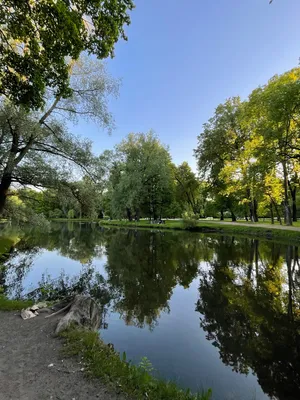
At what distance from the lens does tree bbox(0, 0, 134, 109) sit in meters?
5.04

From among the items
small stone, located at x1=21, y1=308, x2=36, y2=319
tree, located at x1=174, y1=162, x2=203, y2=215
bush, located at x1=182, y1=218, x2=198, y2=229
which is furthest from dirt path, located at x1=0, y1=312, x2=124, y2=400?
tree, located at x1=174, y1=162, x2=203, y2=215

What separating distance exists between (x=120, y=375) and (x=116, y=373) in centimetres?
7

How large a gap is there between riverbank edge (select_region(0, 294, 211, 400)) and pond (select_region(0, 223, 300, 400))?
43.0 inches

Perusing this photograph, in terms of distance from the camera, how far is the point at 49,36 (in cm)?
525

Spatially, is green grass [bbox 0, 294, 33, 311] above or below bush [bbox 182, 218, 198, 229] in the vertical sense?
below

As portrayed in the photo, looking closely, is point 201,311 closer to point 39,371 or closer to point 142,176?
point 39,371

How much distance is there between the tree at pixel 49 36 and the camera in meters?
5.04

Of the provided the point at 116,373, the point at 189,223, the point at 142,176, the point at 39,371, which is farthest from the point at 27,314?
the point at 142,176

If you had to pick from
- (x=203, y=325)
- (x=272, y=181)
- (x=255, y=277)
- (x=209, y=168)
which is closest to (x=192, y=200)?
(x=209, y=168)

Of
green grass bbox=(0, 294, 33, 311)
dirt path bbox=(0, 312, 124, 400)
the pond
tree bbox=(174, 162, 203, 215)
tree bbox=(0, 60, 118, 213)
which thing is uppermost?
tree bbox=(174, 162, 203, 215)

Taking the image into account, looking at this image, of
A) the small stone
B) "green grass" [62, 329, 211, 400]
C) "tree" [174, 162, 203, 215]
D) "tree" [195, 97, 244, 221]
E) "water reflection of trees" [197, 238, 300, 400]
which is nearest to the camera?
"green grass" [62, 329, 211, 400]

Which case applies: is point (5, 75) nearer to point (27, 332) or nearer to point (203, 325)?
point (27, 332)

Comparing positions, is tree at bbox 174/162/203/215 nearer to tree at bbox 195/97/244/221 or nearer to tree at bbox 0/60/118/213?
tree at bbox 195/97/244/221

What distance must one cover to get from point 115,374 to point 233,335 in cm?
369
